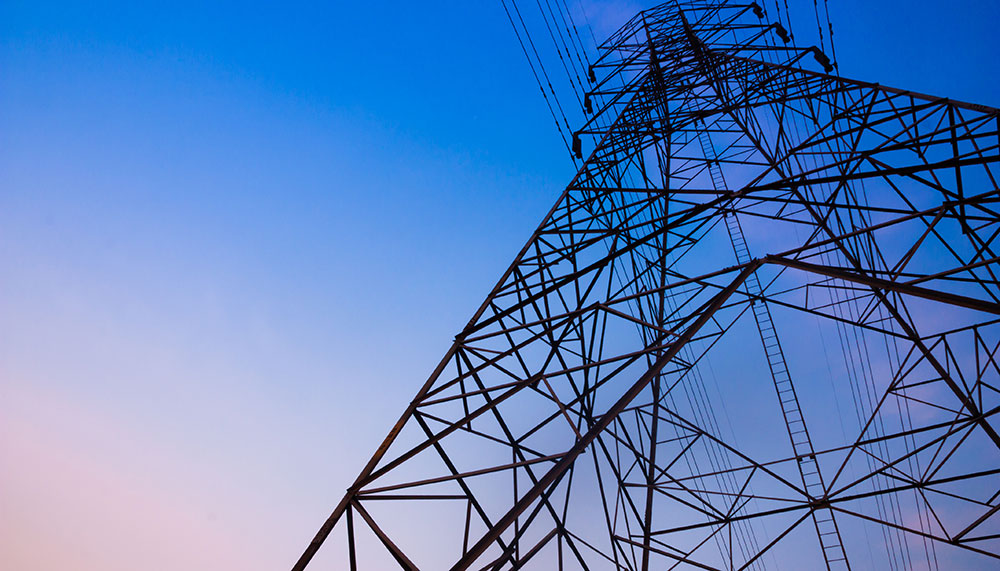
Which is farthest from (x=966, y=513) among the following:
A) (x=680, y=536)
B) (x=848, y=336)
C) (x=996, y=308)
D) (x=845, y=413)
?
(x=996, y=308)

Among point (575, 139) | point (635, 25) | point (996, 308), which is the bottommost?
point (996, 308)

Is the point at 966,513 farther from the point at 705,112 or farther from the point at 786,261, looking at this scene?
the point at 786,261

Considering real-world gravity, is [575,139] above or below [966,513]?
above

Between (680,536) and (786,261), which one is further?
(680,536)

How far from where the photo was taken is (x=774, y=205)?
920 inches

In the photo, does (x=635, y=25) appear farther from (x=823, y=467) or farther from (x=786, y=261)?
(x=823, y=467)

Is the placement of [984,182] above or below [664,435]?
above

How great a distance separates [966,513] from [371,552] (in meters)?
20.6

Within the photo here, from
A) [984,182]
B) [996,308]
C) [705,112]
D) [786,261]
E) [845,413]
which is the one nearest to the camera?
[996,308]

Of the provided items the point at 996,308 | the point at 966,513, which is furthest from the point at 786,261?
the point at 966,513

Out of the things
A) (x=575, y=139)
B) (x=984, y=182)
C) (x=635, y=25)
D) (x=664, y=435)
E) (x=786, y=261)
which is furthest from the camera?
(x=664, y=435)

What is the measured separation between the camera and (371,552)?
21250mm

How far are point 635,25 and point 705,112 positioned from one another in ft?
23.1

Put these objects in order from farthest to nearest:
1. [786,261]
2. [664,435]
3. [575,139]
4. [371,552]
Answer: [664,435], [371,552], [575,139], [786,261]
